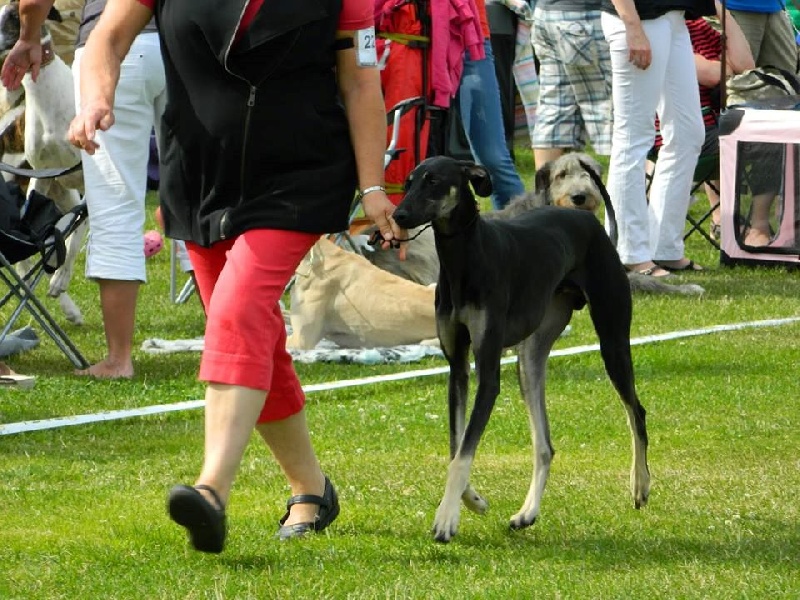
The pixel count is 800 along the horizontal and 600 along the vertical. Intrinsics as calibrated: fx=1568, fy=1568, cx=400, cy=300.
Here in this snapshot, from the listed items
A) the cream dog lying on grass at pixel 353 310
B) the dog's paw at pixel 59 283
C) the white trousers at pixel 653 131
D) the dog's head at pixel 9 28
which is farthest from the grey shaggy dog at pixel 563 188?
the dog's head at pixel 9 28

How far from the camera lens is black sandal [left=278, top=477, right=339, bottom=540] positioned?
4.38 metres

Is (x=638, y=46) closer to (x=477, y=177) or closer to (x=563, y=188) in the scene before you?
(x=563, y=188)

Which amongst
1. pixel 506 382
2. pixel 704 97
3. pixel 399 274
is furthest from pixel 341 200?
pixel 704 97

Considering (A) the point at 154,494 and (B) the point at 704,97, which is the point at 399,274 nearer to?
(B) the point at 704,97

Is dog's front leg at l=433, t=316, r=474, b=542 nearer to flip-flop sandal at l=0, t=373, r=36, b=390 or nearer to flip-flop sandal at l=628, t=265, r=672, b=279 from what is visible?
flip-flop sandal at l=0, t=373, r=36, b=390

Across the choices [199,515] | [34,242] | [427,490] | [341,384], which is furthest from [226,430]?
[34,242]

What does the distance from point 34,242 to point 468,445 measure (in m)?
3.70

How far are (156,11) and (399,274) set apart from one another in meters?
5.19

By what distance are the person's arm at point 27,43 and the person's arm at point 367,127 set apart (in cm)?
250

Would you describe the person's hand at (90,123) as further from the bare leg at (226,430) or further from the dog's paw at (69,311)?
the dog's paw at (69,311)

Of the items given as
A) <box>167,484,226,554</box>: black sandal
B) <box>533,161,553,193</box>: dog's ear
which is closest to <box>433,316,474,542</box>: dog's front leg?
<box>167,484,226,554</box>: black sandal

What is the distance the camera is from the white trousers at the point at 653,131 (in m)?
9.34

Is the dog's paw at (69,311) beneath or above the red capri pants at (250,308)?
beneath

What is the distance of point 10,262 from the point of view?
7.36 metres
